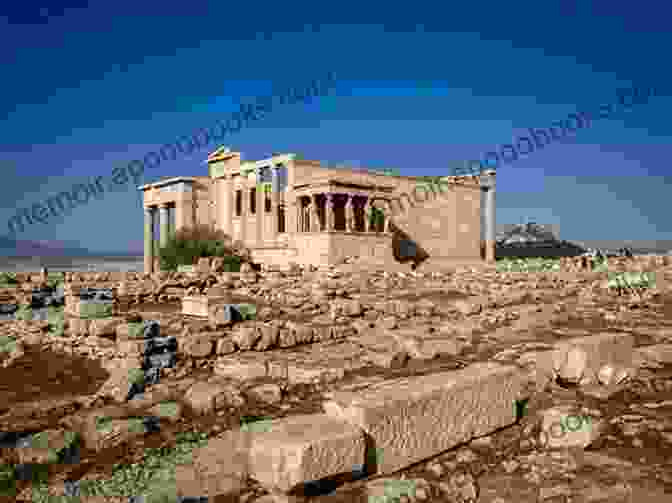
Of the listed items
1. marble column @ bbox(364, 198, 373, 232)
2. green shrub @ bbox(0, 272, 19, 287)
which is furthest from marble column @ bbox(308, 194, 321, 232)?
green shrub @ bbox(0, 272, 19, 287)

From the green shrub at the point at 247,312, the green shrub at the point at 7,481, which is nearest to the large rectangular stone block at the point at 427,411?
the green shrub at the point at 7,481

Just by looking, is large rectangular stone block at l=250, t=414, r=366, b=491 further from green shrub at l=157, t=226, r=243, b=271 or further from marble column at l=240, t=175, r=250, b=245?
marble column at l=240, t=175, r=250, b=245

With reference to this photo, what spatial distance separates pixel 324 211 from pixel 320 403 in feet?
90.7

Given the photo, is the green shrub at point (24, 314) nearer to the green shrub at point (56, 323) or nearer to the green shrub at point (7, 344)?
the green shrub at point (56, 323)

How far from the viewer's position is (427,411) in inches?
153

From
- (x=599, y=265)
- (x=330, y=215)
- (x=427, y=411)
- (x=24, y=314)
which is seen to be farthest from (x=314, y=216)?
(x=427, y=411)

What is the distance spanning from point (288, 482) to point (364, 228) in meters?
29.0

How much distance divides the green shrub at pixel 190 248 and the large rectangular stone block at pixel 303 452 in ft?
80.4

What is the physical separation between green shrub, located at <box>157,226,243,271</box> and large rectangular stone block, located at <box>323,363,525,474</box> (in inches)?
945

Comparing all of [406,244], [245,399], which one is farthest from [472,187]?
[245,399]

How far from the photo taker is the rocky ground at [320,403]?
349cm

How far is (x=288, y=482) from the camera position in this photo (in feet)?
10.4

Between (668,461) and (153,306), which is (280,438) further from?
(153,306)

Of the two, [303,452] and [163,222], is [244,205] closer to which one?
[163,222]
